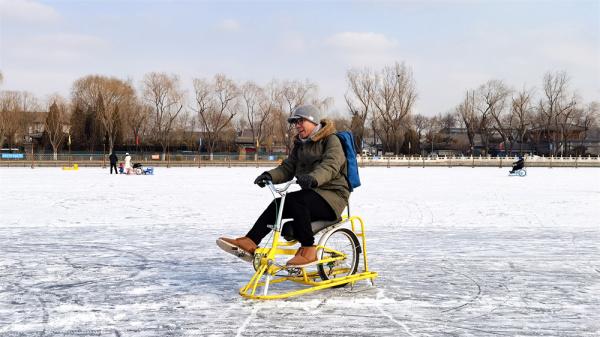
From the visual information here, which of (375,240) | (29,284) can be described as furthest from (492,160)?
(29,284)

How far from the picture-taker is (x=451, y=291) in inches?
203

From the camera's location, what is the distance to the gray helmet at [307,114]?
16.0ft

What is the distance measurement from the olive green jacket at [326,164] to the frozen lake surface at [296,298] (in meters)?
0.85

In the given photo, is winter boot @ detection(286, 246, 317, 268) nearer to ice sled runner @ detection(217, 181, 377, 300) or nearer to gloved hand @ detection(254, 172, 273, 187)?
ice sled runner @ detection(217, 181, 377, 300)

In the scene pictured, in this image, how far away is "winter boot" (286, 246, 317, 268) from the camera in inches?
186

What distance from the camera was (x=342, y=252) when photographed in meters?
5.23

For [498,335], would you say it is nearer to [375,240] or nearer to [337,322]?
[337,322]

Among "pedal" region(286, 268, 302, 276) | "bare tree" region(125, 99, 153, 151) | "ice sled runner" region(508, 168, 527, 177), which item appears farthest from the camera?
"bare tree" region(125, 99, 153, 151)

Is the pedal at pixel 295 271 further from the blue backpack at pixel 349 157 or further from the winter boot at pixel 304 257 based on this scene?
the blue backpack at pixel 349 157

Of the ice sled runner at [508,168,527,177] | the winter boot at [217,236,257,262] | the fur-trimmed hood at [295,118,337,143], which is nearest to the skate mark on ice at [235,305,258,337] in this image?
the winter boot at [217,236,257,262]

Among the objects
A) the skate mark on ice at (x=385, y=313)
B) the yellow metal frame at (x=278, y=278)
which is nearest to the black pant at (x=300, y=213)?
the yellow metal frame at (x=278, y=278)

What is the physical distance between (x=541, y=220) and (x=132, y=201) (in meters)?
9.23

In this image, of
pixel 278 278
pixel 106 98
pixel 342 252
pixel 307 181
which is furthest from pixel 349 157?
pixel 106 98

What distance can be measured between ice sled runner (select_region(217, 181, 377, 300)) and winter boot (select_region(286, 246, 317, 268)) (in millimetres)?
43
